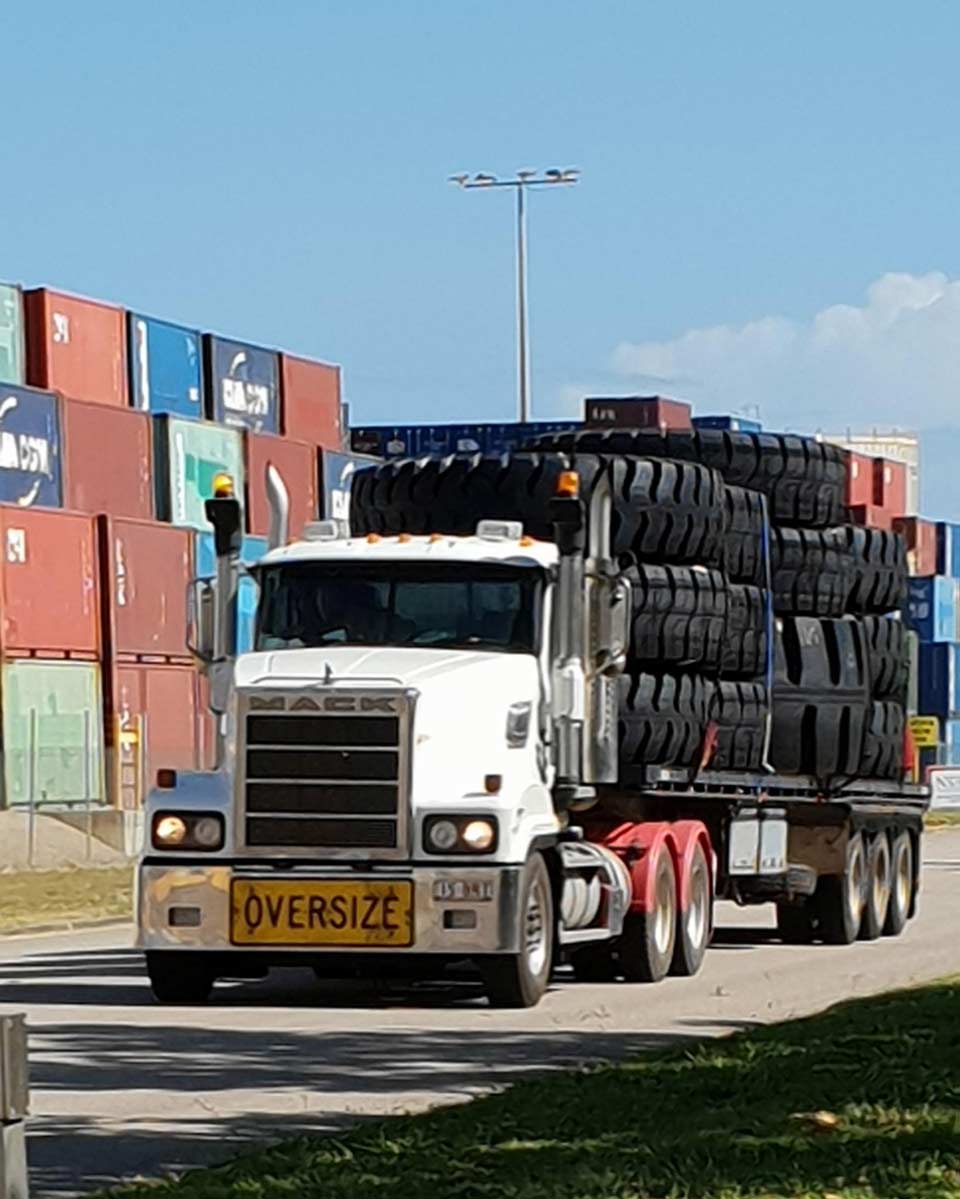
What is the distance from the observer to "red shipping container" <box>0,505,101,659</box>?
4797 centimetres

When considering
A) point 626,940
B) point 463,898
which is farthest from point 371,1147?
point 626,940

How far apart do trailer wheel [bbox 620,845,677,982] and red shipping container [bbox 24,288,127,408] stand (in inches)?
1361

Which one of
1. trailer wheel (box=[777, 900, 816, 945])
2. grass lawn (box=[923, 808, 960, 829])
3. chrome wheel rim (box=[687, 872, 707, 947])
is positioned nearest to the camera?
chrome wheel rim (box=[687, 872, 707, 947])

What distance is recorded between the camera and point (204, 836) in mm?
18797

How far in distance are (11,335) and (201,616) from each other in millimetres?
35505

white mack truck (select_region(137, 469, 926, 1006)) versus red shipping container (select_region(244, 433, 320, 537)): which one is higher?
red shipping container (select_region(244, 433, 320, 537))

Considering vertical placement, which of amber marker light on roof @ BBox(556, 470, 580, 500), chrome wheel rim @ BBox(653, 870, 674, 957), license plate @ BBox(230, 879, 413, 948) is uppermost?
amber marker light on roof @ BBox(556, 470, 580, 500)

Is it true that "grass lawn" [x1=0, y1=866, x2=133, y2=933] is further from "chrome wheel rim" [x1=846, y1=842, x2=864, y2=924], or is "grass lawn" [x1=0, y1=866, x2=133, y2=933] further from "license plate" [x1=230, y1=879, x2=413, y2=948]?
"license plate" [x1=230, y1=879, x2=413, y2=948]

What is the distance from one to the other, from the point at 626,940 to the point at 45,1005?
3.99 meters

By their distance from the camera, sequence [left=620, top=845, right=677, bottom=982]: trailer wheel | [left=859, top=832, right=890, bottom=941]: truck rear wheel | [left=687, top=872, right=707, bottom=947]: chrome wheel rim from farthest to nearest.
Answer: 1. [left=859, top=832, right=890, bottom=941]: truck rear wheel
2. [left=687, top=872, right=707, bottom=947]: chrome wheel rim
3. [left=620, top=845, right=677, bottom=982]: trailer wheel

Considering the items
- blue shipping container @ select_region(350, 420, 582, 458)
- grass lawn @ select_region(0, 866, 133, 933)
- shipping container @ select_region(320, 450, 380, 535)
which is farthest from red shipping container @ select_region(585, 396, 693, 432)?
grass lawn @ select_region(0, 866, 133, 933)

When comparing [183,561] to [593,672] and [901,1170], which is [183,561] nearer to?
[593,672]

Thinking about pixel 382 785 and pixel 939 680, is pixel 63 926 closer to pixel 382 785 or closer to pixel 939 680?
pixel 382 785

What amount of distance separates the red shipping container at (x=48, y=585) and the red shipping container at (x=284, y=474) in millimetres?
7502
